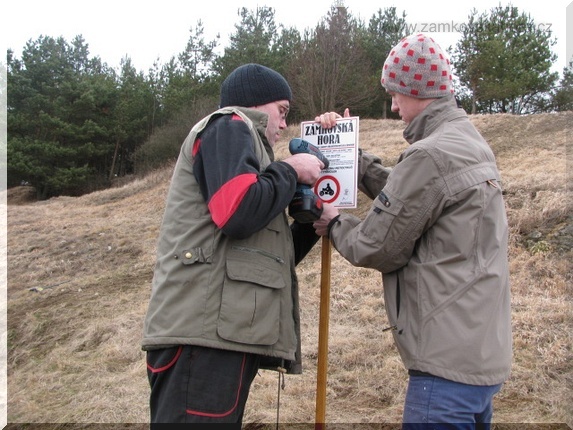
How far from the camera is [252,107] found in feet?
7.63

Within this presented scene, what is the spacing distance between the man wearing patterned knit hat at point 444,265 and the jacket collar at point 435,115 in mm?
49

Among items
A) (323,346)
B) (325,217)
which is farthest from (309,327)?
(325,217)

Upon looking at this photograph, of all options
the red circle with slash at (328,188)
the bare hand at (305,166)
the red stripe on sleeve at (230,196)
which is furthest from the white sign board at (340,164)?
the red stripe on sleeve at (230,196)

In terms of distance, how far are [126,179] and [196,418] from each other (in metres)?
31.0

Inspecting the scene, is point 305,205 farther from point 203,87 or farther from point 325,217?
point 203,87

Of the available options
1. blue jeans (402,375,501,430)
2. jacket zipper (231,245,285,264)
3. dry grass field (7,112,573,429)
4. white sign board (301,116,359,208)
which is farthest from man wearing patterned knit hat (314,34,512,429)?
dry grass field (7,112,573,429)

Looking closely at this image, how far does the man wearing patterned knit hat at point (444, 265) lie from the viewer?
182 centimetres

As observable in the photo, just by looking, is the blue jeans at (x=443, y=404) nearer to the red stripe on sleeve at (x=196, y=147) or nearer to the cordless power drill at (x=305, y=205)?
the cordless power drill at (x=305, y=205)

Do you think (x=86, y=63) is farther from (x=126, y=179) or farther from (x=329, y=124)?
(x=329, y=124)

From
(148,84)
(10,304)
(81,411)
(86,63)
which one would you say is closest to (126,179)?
(148,84)

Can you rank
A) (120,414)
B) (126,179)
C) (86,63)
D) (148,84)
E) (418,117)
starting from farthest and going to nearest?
(86,63) < (148,84) < (126,179) < (120,414) < (418,117)

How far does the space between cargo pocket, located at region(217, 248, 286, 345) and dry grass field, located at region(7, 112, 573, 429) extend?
2.22 metres

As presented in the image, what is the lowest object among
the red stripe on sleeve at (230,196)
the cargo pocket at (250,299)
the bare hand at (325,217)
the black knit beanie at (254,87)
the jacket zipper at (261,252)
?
the cargo pocket at (250,299)

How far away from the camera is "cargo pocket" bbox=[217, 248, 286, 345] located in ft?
6.48
